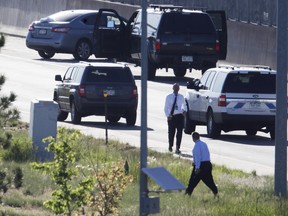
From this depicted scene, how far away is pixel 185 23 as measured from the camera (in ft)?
120

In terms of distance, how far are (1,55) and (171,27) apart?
30.3ft

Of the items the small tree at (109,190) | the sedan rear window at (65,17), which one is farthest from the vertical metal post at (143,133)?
the sedan rear window at (65,17)

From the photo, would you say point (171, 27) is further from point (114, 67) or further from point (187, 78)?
point (114, 67)

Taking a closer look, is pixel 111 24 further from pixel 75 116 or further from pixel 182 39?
pixel 75 116

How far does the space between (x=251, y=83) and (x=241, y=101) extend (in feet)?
1.75

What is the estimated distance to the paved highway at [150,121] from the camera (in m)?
23.3

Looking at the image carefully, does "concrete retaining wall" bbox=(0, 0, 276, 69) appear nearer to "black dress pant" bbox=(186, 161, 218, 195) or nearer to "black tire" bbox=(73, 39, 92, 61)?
"black tire" bbox=(73, 39, 92, 61)

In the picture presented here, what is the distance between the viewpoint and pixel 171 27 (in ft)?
120

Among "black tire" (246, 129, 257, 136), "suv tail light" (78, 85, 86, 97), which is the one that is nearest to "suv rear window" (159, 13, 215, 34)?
"suv tail light" (78, 85, 86, 97)

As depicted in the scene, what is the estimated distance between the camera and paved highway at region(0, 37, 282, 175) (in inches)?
917

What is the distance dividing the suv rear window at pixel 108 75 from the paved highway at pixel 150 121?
115 centimetres

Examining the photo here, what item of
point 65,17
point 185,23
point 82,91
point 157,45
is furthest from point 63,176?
point 65,17

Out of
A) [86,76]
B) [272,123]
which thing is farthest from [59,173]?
[86,76]

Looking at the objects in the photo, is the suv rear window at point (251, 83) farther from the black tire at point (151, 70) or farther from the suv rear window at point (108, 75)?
the black tire at point (151, 70)
